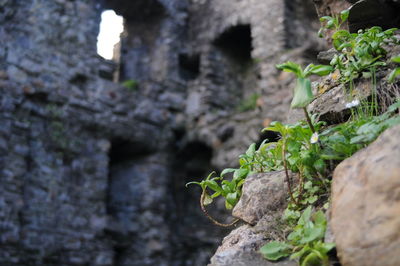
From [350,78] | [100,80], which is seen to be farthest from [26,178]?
[350,78]

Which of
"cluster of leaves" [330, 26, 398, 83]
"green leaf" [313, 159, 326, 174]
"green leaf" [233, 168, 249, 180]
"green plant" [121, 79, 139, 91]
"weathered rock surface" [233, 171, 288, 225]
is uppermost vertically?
Answer: "green plant" [121, 79, 139, 91]

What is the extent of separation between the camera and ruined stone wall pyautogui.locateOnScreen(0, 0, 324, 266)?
607 centimetres

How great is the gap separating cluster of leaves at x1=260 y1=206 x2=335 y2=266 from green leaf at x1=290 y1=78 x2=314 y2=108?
328 mm

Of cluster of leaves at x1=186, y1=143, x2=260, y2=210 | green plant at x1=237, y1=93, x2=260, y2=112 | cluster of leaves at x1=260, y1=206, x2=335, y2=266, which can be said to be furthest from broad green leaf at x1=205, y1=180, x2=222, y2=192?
green plant at x1=237, y1=93, x2=260, y2=112

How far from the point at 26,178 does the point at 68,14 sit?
2.52 metres

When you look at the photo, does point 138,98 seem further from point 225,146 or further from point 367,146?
point 367,146

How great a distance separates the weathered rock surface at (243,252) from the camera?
1574mm

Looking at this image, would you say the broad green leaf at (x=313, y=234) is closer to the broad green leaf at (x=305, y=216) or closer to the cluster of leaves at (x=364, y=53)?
the broad green leaf at (x=305, y=216)

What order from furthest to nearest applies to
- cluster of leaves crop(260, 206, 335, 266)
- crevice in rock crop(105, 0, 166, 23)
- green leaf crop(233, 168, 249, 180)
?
crevice in rock crop(105, 0, 166, 23)
green leaf crop(233, 168, 249, 180)
cluster of leaves crop(260, 206, 335, 266)

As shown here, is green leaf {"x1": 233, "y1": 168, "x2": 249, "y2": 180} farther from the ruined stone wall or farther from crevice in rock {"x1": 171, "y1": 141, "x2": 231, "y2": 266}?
crevice in rock {"x1": 171, "y1": 141, "x2": 231, "y2": 266}

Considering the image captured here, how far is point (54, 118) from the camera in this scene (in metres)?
6.45

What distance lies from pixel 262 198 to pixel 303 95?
0.46 metres

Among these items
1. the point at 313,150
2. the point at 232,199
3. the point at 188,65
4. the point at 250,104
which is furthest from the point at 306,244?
the point at 188,65

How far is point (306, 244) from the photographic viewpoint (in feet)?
4.75
